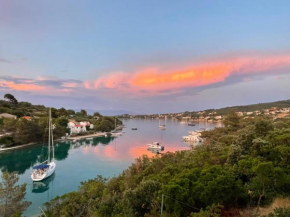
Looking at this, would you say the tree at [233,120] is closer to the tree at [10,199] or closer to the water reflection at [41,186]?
the water reflection at [41,186]

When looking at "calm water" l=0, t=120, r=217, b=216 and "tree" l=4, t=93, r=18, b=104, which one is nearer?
"calm water" l=0, t=120, r=217, b=216

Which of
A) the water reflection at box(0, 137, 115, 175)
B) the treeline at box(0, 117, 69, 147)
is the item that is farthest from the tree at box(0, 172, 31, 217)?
the treeline at box(0, 117, 69, 147)

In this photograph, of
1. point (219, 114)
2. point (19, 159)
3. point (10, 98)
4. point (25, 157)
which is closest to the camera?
point (19, 159)

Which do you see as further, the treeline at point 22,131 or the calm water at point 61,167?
the treeline at point 22,131

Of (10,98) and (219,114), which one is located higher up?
(10,98)

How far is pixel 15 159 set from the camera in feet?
80.1

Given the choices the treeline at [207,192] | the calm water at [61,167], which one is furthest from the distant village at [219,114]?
the treeline at [207,192]

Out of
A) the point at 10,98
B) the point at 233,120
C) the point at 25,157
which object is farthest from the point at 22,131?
the point at 10,98

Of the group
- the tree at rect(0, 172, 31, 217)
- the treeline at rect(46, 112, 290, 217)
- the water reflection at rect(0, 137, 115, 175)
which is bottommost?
the water reflection at rect(0, 137, 115, 175)

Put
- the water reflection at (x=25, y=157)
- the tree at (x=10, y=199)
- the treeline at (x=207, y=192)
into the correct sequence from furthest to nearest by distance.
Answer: the water reflection at (x=25, y=157), the tree at (x=10, y=199), the treeline at (x=207, y=192)

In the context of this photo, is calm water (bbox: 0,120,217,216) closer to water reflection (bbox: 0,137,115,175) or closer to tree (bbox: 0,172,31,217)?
water reflection (bbox: 0,137,115,175)

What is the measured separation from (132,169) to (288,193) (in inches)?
292

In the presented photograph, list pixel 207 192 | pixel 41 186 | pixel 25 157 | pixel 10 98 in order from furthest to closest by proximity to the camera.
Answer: pixel 10 98, pixel 25 157, pixel 41 186, pixel 207 192

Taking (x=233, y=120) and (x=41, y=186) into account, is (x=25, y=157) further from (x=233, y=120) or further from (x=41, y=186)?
(x=233, y=120)
